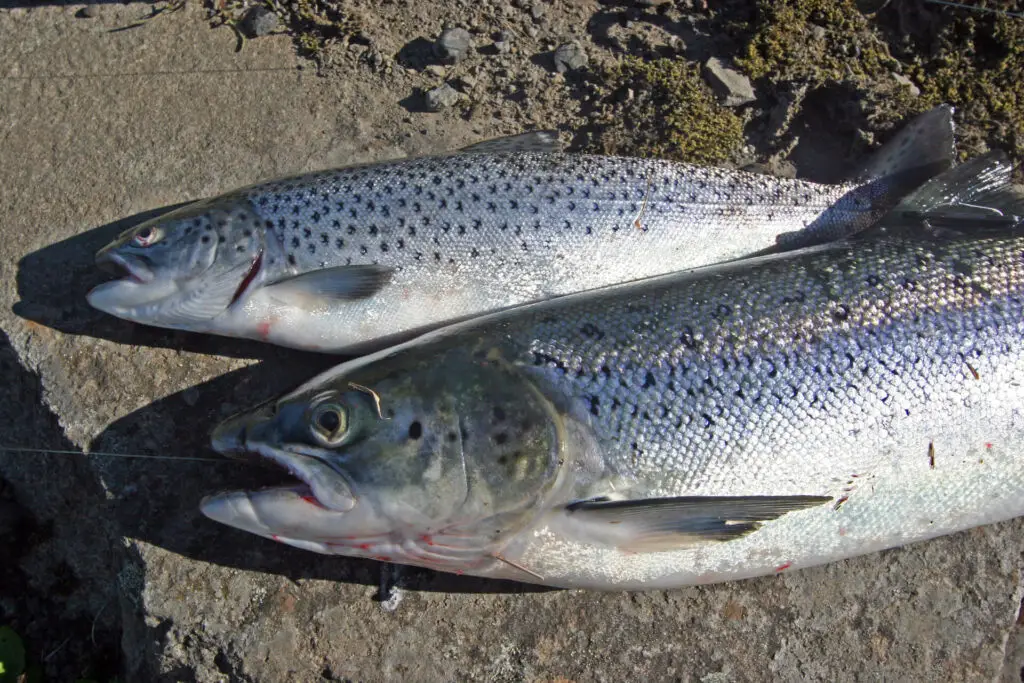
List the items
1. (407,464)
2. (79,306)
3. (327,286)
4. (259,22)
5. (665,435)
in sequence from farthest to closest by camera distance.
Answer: (259,22) < (79,306) < (327,286) < (665,435) < (407,464)

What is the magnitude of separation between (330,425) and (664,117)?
223 centimetres

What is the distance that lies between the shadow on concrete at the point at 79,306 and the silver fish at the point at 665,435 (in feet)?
2.24

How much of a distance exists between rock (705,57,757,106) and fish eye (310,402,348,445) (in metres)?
2.45

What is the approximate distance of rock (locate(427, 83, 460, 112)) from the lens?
143 inches

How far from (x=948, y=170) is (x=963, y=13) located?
1.13 metres

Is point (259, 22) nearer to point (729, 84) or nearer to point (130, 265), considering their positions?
point (130, 265)

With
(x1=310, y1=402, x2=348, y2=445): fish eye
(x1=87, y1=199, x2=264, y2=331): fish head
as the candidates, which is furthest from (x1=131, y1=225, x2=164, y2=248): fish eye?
(x1=310, y1=402, x2=348, y2=445): fish eye

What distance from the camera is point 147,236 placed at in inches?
121

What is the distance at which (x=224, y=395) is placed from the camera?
308 centimetres

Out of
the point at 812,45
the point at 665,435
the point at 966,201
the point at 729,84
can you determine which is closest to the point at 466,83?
the point at 729,84

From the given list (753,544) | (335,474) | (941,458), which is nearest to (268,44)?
(335,474)

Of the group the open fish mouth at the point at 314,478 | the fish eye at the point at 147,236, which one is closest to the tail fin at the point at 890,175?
the open fish mouth at the point at 314,478

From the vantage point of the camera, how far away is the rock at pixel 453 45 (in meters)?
3.70

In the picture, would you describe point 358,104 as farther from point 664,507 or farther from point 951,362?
point 951,362
